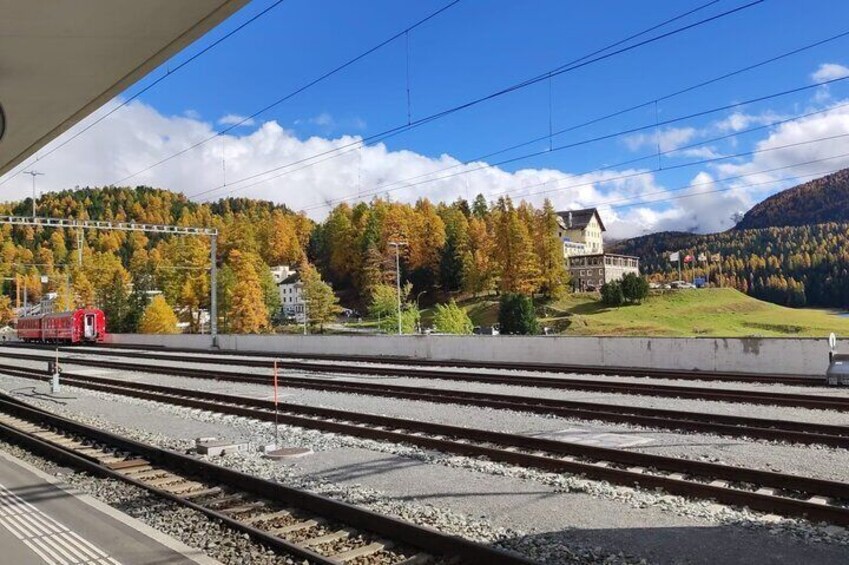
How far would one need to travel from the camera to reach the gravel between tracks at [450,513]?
640 centimetres

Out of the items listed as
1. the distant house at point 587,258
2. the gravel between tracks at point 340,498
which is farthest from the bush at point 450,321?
the gravel between tracks at point 340,498

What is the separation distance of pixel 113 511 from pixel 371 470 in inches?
137

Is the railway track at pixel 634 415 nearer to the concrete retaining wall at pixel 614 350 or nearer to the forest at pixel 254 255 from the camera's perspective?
the concrete retaining wall at pixel 614 350

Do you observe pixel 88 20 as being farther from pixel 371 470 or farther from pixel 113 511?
pixel 371 470

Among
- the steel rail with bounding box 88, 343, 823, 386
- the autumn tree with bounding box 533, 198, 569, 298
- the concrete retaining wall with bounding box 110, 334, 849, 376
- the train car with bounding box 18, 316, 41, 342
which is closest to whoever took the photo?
the steel rail with bounding box 88, 343, 823, 386

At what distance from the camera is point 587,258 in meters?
129

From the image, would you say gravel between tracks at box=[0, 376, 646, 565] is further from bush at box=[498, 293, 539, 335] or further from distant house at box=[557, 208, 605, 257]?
distant house at box=[557, 208, 605, 257]

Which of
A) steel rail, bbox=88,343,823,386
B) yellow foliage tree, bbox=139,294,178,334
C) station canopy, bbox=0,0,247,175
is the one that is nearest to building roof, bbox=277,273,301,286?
yellow foliage tree, bbox=139,294,178,334

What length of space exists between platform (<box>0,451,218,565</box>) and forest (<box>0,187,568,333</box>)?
6289cm

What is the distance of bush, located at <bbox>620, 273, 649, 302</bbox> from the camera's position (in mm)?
100188

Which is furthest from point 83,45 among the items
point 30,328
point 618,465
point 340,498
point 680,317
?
point 680,317

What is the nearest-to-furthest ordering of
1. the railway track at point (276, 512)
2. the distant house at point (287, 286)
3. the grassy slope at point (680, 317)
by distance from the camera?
the railway track at point (276, 512)
the grassy slope at point (680, 317)
the distant house at point (287, 286)

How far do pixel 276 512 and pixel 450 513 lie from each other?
1.92 metres

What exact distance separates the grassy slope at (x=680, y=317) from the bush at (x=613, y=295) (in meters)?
1.44
